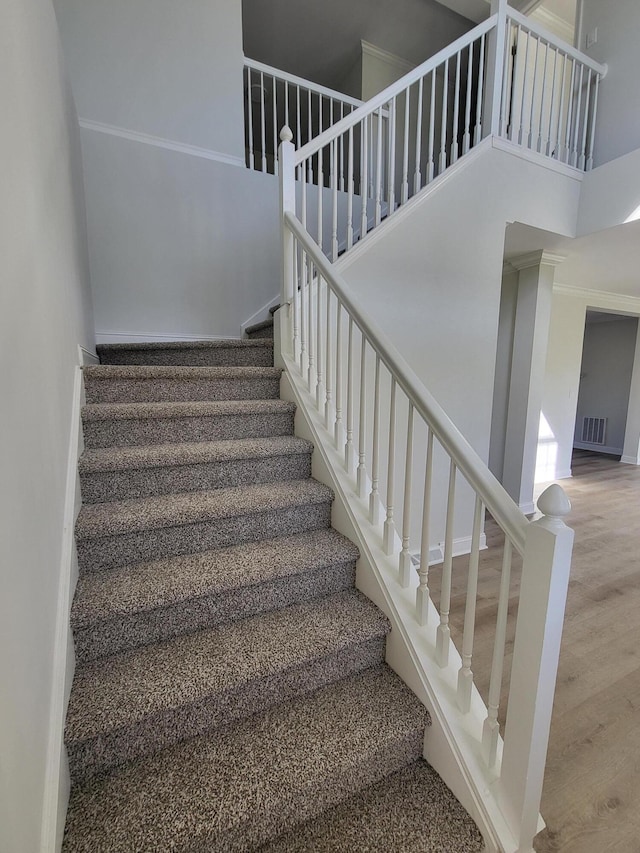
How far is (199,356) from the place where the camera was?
2.25 m

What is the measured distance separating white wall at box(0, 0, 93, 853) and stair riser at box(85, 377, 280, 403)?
1.05 ft

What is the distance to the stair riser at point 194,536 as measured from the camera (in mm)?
1196

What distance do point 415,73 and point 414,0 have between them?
254 cm

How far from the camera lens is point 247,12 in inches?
146

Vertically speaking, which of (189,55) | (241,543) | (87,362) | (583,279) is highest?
(189,55)

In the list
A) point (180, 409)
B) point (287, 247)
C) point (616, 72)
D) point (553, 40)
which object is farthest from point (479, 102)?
point (180, 409)

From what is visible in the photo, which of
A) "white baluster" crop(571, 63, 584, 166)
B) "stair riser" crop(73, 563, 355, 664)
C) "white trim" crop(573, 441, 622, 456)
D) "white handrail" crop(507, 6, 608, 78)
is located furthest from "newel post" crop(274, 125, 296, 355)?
"white trim" crop(573, 441, 622, 456)

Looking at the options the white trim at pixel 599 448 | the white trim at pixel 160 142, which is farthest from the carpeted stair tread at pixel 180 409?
the white trim at pixel 599 448

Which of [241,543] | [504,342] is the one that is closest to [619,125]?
[504,342]

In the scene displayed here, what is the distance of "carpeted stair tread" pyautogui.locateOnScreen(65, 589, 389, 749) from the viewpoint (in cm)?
89

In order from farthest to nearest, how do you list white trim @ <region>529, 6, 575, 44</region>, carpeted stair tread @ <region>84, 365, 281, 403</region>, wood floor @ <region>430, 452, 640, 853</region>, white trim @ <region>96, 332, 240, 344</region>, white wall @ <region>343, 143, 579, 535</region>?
white trim @ <region>529, 6, 575, 44</region>
white trim @ <region>96, 332, 240, 344</region>
white wall @ <region>343, 143, 579, 535</region>
carpeted stair tread @ <region>84, 365, 281, 403</region>
wood floor @ <region>430, 452, 640, 853</region>

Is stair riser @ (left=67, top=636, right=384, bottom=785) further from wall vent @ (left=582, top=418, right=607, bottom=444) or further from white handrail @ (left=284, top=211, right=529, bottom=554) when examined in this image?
wall vent @ (left=582, top=418, right=607, bottom=444)

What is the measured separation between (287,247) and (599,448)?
7064 millimetres

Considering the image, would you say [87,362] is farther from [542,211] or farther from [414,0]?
[414,0]
